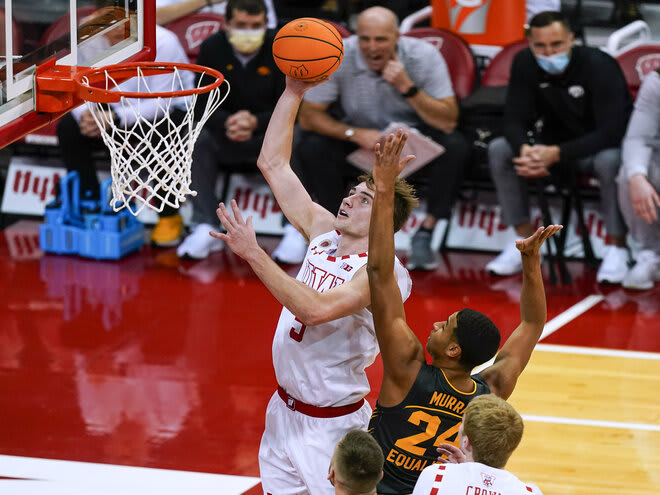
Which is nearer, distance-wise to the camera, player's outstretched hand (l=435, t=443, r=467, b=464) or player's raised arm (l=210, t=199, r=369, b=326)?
player's outstretched hand (l=435, t=443, r=467, b=464)

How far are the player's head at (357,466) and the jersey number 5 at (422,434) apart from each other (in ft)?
1.75

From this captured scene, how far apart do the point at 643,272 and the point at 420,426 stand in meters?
5.22

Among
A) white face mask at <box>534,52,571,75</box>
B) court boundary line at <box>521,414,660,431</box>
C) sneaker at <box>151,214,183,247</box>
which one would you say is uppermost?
white face mask at <box>534,52,571,75</box>

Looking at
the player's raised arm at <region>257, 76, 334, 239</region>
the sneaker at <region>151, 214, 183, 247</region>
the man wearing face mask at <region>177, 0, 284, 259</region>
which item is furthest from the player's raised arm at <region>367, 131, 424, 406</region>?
the sneaker at <region>151, 214, 183, 247</region>

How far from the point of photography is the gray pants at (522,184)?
9.10m

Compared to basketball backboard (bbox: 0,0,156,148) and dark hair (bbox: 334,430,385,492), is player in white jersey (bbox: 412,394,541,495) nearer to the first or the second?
dark hair (bbox: 334,430,385,492)

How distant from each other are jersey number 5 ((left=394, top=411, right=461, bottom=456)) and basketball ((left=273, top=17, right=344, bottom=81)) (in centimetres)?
176

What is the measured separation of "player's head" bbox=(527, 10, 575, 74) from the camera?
8.94 m

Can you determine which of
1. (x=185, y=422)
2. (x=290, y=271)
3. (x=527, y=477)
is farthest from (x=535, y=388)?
(x=290, y=271)

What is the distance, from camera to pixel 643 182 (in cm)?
869

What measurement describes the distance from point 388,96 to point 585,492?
14.8 feet

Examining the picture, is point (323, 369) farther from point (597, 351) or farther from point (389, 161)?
point (597, 351)

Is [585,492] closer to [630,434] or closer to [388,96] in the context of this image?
[630,434]

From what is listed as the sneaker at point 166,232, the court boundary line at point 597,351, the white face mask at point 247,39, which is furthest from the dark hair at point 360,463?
the sneaker at point 166,232
